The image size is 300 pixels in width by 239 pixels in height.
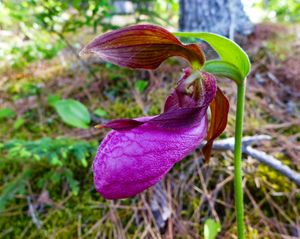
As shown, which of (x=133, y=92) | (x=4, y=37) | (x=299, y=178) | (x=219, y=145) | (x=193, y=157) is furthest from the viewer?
(x=4, y=37)

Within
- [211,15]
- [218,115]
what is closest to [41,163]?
[218,115]

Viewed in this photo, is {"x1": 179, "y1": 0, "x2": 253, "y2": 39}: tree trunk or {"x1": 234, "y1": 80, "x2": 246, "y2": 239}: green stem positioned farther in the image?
{"x1": 179, "y1": 0, "x2": 253, "y2": 39}: tree trunk

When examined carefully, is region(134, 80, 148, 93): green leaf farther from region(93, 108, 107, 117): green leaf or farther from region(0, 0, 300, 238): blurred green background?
region(93, 108, 107, 117): green leaf

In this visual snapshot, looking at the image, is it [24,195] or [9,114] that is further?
[9,114]

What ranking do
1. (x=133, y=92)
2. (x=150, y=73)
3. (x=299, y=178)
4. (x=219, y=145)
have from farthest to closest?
1. (x=150, y=73)
2. (x=133, y=92)
3. (x=219, y=145)
4. (x=299, y=178)

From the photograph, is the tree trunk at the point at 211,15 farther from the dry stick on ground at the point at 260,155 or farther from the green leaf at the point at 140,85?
the dry stick on ground at the point at 260,155

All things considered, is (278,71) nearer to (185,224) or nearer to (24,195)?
(185,224)

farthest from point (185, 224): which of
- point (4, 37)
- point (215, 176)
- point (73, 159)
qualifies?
point (4, 37)

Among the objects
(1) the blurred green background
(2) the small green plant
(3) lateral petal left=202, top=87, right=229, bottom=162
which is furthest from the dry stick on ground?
(2) the small green plant
